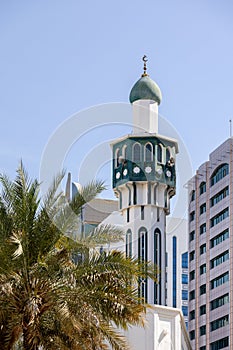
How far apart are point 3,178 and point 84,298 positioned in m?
4.05

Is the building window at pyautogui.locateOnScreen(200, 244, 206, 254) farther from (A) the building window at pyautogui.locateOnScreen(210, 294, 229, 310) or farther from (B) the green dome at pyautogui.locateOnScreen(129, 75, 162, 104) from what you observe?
(B) the green dome at pyautogui.locateOnScreen(129, 75, 162, 104)

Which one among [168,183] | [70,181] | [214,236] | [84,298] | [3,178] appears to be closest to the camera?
[84,298]

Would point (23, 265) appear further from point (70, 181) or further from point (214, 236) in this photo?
point (214, 236)

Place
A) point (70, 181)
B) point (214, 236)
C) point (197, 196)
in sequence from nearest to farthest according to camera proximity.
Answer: point (70, 181), point (214, 236), point (197, 196)

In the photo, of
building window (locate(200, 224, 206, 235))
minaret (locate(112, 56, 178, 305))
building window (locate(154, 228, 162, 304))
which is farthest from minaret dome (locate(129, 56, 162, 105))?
building window (locate(200, 224, 206, 235))

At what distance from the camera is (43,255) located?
72.9 ft

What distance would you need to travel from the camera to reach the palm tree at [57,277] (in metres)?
21.3

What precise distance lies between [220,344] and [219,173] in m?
17.6

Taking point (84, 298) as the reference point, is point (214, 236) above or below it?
above

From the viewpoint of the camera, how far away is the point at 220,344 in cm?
8431

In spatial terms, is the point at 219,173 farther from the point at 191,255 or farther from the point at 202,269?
the point at 191,255

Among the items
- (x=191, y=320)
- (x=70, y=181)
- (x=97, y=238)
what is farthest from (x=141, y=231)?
(x=191, y=320)

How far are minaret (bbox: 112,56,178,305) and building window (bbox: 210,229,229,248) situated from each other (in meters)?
31.2

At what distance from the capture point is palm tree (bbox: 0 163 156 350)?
69.8 ft
